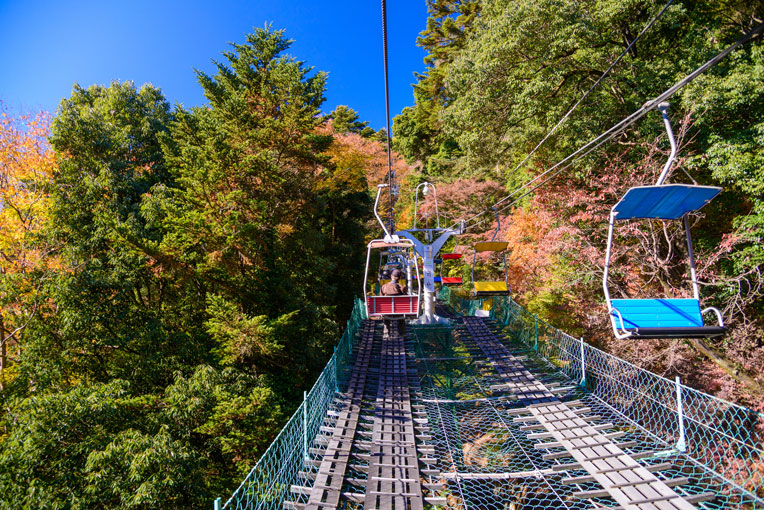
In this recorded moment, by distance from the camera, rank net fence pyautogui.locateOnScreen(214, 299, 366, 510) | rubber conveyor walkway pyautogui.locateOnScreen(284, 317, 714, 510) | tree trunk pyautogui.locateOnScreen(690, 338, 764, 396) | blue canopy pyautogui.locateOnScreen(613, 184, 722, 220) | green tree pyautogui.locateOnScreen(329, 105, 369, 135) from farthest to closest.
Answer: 1. green tree pyautogui.locateOnScreen(329, 105, 369, 135)
2. tree trunk pyautogui.locateOnScreen(690, 338, 764, 396)
3. rubber conveyor walkway pyautogui.locateOnScreen(284, 317, 714, 510)
4. net fence pyautogui.locateOnScreen(214, 299, 366, 510)
5. blue canopy pyautogui.locateOnScreen(613, 184, 722, 220)

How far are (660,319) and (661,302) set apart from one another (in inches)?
7.4

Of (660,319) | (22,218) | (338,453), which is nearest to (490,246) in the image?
(660,319)

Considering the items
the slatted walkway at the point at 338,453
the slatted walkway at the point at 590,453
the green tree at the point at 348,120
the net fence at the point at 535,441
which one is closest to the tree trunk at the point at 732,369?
the net fence at the point at 535,441

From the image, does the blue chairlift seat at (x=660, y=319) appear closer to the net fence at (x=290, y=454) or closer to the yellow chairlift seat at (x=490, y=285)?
the net fence at (x=290, y=454)

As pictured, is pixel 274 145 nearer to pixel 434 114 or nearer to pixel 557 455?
pixel 557 455

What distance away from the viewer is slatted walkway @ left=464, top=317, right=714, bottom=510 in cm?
340

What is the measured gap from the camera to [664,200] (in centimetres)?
326

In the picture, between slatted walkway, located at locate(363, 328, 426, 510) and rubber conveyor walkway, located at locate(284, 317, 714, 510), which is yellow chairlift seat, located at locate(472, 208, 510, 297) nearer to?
rubber conveyor walkway, located at locate(284, 317, 714, 510)

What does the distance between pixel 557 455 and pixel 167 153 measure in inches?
483

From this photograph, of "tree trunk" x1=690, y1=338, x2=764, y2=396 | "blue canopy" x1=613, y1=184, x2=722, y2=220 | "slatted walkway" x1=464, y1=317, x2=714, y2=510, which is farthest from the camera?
"tree trunk" x1=690, y1=338, x2=764, y2=396

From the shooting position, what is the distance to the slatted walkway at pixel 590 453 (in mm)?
3404

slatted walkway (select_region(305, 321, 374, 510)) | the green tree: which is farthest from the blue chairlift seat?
the green tree

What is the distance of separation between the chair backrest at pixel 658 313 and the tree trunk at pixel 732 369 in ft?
16.0

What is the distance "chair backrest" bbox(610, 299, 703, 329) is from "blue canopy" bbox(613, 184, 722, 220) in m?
0.86
